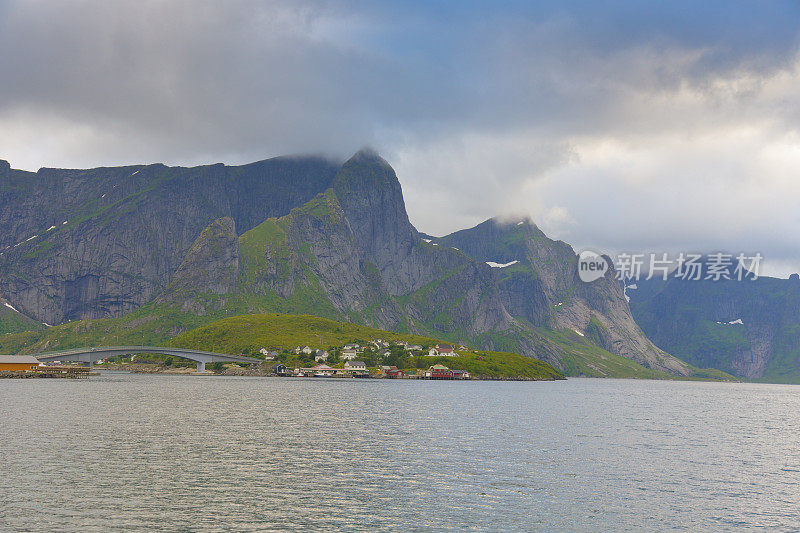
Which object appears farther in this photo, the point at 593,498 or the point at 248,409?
the point at 248,409

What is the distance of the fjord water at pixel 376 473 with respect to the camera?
1889 inches

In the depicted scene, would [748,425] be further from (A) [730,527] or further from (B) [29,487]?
(B) [29,487]

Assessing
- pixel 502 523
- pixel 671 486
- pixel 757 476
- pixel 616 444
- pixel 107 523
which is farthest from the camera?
pixel 616 444

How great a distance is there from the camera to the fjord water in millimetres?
47969

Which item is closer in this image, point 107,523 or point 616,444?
point 107,523

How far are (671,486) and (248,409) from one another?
8153 cm

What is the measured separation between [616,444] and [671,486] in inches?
1105

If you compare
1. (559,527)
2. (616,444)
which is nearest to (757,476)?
(616,444)

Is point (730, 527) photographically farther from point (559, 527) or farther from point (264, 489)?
point (264, 489)

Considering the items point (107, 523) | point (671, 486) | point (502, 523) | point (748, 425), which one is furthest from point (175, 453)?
point (748, 425)

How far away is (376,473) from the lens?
209 feet

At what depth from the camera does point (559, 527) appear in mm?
46844

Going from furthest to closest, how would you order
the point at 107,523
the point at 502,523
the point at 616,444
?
the point at 616,444 → the point at 502,523 → the point at 107,523

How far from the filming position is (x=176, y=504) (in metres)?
49.6
